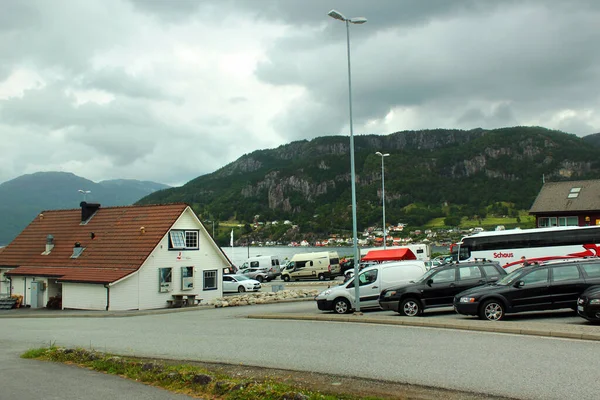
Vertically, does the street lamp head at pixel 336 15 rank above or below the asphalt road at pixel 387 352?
above

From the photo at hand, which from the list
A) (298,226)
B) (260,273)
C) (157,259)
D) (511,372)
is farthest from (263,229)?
(511,372)

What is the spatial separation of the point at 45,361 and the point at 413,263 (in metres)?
14.9

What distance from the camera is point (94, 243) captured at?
137ft

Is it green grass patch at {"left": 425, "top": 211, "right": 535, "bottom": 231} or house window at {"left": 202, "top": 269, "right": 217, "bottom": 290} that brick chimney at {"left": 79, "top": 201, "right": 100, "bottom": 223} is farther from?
green grass patch at {"left": 425, "top": 211, "right": 535, "bottom": 231}

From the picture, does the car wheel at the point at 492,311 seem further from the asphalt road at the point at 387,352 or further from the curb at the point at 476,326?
the asphalt road at the point at 387,352

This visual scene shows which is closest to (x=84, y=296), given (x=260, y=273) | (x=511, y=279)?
(x=260, y=273)

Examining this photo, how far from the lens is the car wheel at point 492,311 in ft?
55.3

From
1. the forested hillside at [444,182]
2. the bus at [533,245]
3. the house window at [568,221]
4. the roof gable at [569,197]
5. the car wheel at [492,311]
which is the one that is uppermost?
the forested hillside at [444,182]

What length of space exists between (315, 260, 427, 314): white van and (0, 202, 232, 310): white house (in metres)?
17.4

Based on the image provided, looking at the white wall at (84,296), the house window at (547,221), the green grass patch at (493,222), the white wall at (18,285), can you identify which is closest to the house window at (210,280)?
the white wall at (84,296)

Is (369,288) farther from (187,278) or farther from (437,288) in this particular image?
(187,278)

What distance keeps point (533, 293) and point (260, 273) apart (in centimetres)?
4678

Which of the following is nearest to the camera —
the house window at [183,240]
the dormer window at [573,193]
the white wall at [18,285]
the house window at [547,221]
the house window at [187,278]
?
the house window at [187,278]

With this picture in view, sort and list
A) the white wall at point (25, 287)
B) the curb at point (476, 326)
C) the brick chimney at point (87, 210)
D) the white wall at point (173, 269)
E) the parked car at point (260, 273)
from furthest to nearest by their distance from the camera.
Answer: the parked car at point (260, 273), the brick chimney at point (87, 210), the white wall at point (25, 287), the white wall at point (173, 269), the curb at point (476, 326)
